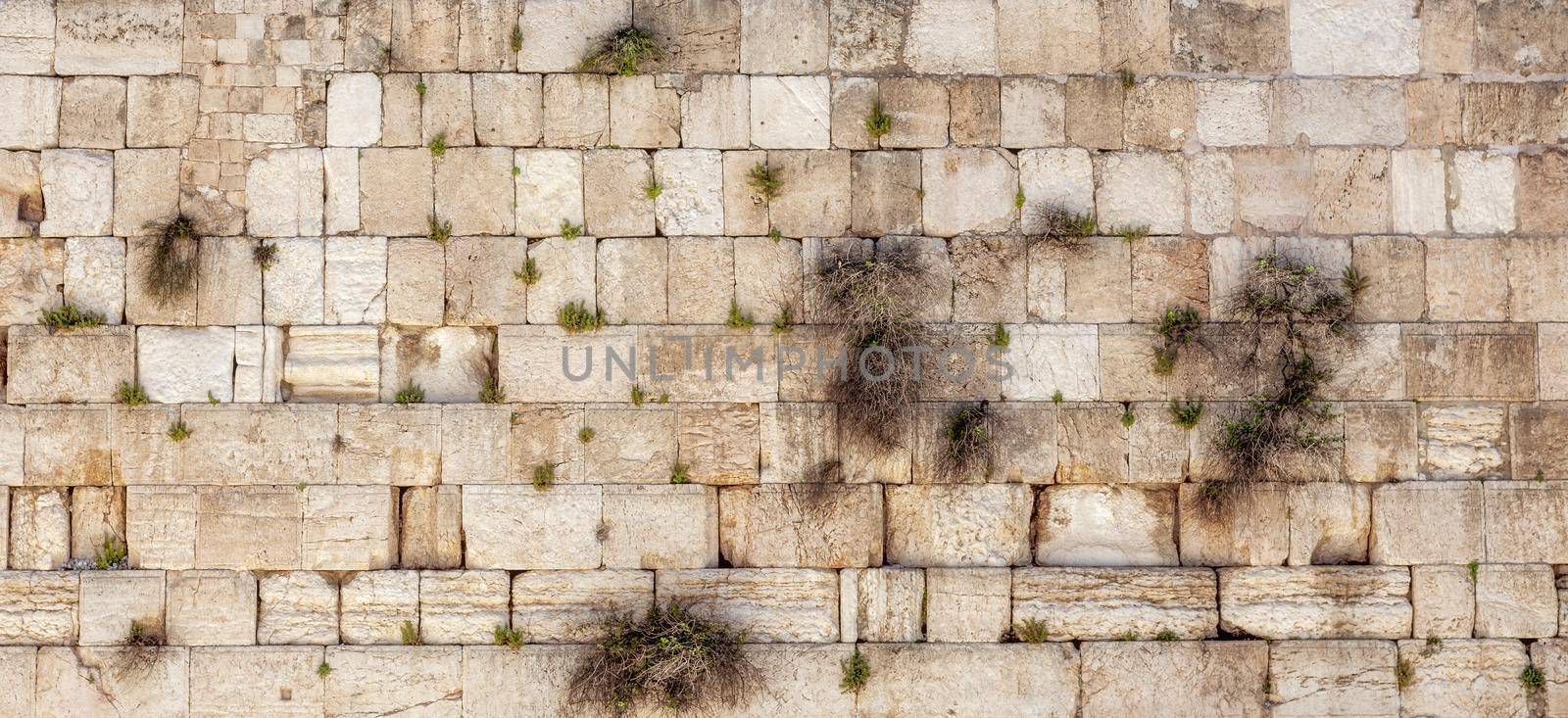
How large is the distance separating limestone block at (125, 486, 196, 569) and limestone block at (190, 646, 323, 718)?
25.3 inches

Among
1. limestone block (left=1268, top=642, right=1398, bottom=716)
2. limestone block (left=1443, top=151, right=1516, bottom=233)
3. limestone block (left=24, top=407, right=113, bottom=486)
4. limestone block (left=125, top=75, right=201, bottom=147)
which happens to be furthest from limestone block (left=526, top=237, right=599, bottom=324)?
limestone block (left=1443, top=151, right=1516, bottom=233)

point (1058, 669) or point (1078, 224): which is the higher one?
point (1078, 224)

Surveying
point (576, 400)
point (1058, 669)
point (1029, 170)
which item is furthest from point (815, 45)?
point (1058, 669)

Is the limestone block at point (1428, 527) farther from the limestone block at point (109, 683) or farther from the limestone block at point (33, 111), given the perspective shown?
the limestone block at point (33, 111)

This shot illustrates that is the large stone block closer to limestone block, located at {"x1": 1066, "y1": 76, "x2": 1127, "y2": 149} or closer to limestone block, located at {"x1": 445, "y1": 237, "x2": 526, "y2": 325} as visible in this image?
limestone block, located at {"x1": 445, "y1": 237, "x2": 526, "y2": 325}

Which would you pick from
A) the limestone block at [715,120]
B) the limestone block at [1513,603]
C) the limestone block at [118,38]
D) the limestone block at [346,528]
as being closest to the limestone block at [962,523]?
the limestone block at [715,120]

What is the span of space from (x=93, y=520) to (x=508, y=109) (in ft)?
12.3

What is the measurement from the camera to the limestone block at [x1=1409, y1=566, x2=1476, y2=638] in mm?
5492

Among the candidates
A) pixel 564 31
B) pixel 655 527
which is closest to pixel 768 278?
pixel 655 527

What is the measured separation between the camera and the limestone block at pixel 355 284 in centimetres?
548

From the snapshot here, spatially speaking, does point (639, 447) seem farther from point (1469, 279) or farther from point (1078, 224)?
Answer: point (1469, 279)

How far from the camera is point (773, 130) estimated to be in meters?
5.60

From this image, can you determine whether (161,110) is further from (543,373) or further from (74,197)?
(543,373)

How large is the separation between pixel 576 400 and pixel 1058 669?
3575 mm
